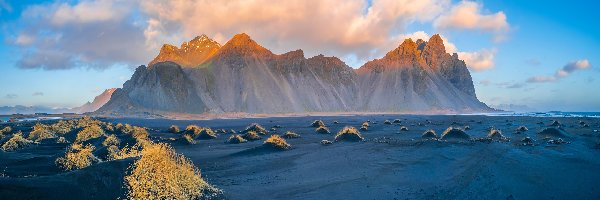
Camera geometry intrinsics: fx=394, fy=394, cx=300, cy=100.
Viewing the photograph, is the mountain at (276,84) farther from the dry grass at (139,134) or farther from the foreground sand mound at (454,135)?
the foreground sand mound at (454,135)

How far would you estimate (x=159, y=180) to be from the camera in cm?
1048

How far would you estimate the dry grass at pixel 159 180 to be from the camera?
10297mm

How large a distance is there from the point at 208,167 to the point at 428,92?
544ft

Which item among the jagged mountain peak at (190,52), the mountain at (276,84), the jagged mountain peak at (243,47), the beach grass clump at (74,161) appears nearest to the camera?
the beach grass clump at (74,161)

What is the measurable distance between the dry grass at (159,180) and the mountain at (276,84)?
108m

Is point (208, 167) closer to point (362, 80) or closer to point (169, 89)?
point (169, 89)

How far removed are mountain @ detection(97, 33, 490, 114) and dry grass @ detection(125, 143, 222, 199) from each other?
10815cm

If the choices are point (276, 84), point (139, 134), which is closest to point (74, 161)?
point (139, 134)

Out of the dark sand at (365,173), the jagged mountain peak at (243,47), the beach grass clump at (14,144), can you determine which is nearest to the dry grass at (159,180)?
the dark sand at (365,173)

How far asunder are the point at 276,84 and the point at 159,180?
136337mm

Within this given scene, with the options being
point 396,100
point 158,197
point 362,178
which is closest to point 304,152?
point 362,178

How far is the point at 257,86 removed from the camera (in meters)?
142

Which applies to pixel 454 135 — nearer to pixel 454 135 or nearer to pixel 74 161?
pixel 454 135

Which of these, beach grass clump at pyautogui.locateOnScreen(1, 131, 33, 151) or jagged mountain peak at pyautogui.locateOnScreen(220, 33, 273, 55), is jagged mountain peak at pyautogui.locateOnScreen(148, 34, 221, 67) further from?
beach grass clump at pyautogui.locateOnScreen(1, 131, 33, 151)
